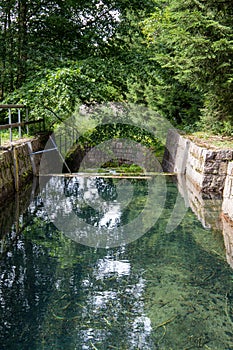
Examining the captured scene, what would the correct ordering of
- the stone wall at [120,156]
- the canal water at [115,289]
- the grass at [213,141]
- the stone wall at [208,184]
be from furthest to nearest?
the stone wall at [120,156]
the grass at [213,141]
the stone wall at [208,184]
the canal water at [115,289]

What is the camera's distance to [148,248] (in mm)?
4352

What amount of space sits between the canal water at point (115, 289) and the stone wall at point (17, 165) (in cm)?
111

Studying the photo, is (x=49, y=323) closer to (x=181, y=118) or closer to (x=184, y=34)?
(x=184, y=34)

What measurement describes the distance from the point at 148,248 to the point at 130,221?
3.26 ft

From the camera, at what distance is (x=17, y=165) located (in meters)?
7.00

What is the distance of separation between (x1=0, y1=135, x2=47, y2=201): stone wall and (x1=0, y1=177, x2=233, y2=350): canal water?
1.11 meters

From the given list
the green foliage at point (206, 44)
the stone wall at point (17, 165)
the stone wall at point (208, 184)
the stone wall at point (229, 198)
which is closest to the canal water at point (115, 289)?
the stone wall at point (208, 184)

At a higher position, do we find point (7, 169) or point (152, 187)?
point (7, 169)

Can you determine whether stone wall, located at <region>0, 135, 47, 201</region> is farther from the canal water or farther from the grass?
the grass

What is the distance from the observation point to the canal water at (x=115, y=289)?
264cm

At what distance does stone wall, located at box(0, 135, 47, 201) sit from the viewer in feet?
20.3

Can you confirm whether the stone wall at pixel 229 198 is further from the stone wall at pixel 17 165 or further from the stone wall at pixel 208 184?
the stone wall at pixel 17 165

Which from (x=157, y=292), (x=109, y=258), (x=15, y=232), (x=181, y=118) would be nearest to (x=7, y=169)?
(x=15, y=232)

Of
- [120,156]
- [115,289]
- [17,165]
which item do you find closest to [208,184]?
[17,165]
